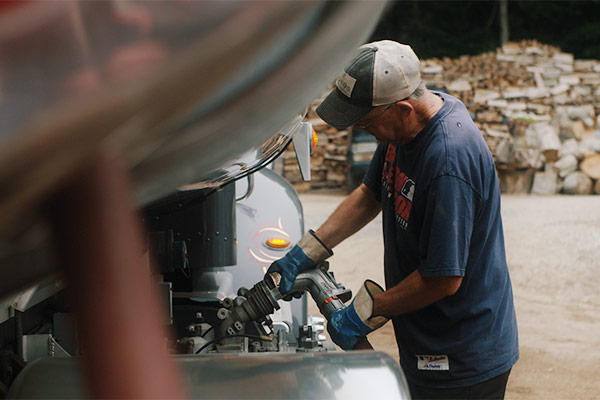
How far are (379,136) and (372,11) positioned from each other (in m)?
1.54

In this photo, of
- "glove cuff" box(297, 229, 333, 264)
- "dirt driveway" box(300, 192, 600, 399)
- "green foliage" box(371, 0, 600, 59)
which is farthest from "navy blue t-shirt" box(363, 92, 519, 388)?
"green foliage" box(371, 0, 600, 59)

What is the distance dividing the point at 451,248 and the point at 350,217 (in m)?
0.86

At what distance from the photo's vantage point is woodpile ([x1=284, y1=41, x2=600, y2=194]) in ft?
38.7

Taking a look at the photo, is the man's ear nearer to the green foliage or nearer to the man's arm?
the man's arm

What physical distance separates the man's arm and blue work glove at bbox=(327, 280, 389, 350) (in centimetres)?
4

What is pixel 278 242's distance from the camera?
3238 mm

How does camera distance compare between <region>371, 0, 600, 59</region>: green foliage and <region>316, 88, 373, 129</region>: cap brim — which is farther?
<region>371, 0, 600, 59</region>: green foliage

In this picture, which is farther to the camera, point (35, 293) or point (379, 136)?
point (379, 136)

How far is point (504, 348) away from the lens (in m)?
2.27

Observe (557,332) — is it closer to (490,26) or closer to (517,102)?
(517,102)

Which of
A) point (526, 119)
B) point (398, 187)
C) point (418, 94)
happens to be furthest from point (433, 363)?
point (526, 119)

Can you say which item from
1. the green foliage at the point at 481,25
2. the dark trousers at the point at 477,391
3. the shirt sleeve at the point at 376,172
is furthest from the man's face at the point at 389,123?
the green foliage at the point at 481,25

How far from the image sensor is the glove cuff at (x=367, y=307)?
2312mm

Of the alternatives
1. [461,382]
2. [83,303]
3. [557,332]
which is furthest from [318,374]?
[557,332]
